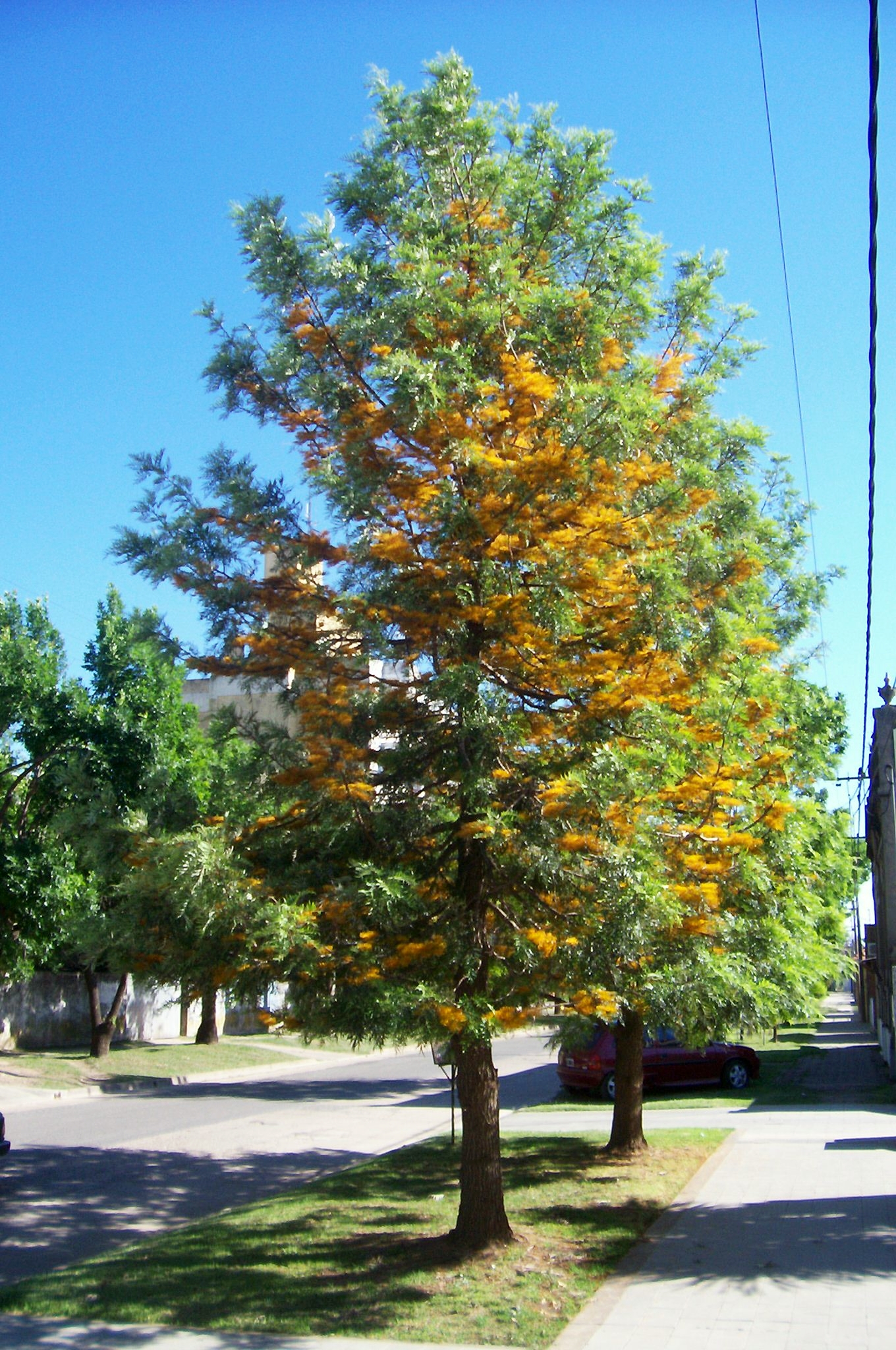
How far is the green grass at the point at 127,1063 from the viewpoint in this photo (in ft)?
74.6

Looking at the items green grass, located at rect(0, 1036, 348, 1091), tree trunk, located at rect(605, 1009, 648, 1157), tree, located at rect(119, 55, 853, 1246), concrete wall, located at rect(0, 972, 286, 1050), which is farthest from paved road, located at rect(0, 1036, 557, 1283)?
tree, located at rect(119, 55, 853, 1246)

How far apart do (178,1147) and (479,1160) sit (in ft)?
28.5

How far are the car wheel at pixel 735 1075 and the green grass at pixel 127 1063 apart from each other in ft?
27.0

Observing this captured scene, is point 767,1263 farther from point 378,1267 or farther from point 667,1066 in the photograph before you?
point 667,1066

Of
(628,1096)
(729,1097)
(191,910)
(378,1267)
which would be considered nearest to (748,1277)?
(378,1267)

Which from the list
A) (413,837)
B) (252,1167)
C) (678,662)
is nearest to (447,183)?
(678,662)

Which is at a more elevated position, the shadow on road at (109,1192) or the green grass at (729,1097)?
the shadow on road at (109,1192)

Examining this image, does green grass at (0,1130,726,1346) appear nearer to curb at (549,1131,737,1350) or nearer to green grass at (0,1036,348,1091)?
curb at (549,1131,737,1350)

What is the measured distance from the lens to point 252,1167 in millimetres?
14297

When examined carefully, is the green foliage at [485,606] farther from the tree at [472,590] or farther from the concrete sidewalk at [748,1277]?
the concrete sidewalk at [748,1277]

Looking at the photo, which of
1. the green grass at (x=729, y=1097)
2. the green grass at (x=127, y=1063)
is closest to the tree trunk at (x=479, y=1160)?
the green grass at (x=729, y=1097)

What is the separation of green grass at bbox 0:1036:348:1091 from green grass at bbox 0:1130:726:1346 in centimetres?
957

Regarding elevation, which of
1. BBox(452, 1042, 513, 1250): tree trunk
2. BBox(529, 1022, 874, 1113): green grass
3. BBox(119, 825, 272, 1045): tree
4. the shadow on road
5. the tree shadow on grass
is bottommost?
BBox(529, 1022, 874, 1113): green grass

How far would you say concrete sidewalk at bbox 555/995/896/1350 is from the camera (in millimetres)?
6484
